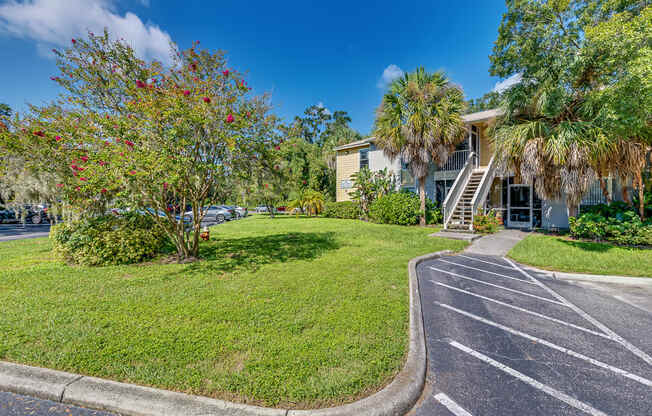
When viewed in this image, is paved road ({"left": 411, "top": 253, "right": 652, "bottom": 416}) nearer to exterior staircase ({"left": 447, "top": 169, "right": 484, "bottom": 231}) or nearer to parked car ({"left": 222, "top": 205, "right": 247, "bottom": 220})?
parked car ({"left": 222, "top": 205, "right": 247, "bottom": 220})

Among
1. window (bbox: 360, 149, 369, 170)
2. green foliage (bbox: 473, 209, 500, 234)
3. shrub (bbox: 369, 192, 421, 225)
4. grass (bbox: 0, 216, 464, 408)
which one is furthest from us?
window (bbox: 360, 149, 369, 170)

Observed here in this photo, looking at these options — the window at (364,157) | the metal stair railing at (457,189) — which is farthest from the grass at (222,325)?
the window at (364,157)

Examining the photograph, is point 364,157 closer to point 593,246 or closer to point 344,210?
point 344,210

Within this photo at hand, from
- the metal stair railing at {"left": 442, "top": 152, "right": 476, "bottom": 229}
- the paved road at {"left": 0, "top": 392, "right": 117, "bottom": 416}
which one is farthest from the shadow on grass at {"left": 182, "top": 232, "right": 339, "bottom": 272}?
the metal stair railing at {"left": 442, "top": 152, "right": 476, "bottom": 229}

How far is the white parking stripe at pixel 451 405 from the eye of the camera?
7.15 feet

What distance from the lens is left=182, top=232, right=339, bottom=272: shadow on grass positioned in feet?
21.3

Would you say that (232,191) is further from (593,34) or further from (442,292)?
(593,34)

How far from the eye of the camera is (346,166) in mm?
20094

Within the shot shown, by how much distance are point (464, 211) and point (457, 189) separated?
3.92 ft

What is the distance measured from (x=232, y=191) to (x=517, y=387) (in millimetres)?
6213

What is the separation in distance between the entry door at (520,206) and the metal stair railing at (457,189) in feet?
7.17

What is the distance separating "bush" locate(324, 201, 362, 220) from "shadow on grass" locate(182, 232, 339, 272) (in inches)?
306

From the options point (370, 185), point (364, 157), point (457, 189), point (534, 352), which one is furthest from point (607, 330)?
point (364, 157)

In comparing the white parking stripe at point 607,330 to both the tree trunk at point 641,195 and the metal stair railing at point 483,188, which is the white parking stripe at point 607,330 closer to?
the tree trunk at point 641,195
